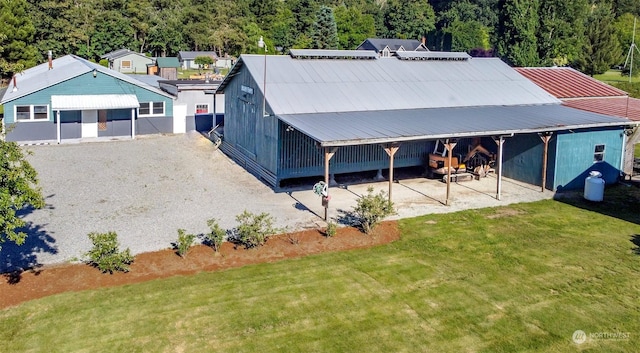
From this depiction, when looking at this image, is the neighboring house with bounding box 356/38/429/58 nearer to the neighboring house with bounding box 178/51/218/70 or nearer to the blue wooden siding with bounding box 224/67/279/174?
the neighboring house with bounding box 178/51/218/70

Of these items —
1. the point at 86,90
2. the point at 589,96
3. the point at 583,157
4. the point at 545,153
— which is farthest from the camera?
the point at 86,90

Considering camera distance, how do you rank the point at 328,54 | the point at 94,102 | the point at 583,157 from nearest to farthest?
the point at 583,157 → the point at 328,54 → the point at 94,102

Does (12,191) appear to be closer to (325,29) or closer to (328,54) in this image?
Answer: (328,54)

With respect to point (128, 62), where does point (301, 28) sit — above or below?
above

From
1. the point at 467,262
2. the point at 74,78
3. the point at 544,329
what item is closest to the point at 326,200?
the point at 467,262

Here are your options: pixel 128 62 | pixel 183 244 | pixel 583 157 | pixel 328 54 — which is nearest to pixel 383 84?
pixel 328 54

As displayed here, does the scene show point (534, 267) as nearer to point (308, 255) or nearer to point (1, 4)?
point (308, 255)
